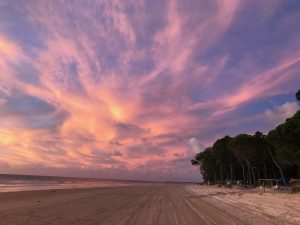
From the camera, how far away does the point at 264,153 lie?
73.8m

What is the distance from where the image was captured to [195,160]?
14462cm

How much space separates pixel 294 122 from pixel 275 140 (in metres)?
8.91

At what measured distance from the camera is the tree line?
131 feet

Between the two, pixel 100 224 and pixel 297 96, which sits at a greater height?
pixel 297 96

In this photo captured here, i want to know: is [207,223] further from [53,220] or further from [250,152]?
[250,152]

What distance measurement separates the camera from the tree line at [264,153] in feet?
131

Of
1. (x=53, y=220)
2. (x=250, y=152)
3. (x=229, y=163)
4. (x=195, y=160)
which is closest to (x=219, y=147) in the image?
(x=229, y=163)

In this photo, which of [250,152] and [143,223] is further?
[250,152]

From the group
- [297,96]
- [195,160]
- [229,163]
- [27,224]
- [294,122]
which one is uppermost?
[195,160]

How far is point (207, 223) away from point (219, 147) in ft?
273

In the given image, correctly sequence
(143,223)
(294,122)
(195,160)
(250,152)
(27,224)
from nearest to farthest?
(27,224) → (143,223) → (294,122) → (250,152) → (195,160)

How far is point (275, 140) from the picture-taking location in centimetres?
4706

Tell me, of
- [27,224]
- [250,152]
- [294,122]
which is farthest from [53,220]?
[250,152]

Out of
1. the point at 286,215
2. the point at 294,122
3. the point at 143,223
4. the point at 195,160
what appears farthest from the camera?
the point at 195,160
